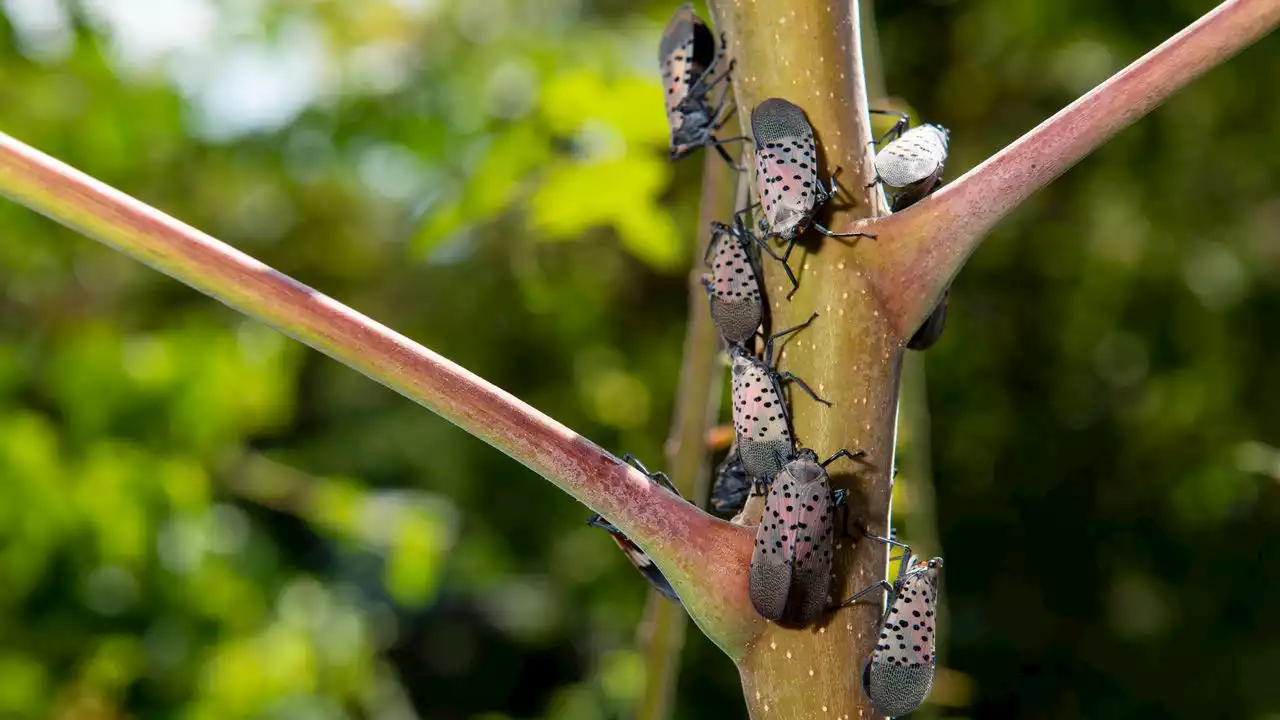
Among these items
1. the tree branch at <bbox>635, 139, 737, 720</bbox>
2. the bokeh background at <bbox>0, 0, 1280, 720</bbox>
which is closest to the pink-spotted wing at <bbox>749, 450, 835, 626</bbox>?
the tree branch at <bbox>635, 139, 737, 720</bbox>

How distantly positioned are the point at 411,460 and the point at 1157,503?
200 centimetres

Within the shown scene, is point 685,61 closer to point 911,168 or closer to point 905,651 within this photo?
point 911,168

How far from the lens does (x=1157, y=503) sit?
2693mm

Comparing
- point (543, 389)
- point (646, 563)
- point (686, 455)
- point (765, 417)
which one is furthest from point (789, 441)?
point (543, 389)

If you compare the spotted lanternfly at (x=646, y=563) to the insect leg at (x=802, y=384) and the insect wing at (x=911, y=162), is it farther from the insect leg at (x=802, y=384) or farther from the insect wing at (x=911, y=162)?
the insect wing at (x=911, y=162)

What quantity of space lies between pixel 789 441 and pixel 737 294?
74 millimetres

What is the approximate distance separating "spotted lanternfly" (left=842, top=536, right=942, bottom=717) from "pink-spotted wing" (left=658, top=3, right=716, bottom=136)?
1.00 feet

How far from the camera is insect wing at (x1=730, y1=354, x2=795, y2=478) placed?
1.58 ft

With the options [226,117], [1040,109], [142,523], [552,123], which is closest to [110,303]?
[226,117]

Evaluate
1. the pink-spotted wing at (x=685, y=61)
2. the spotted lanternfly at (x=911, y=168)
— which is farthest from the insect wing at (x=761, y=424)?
the pink-spotted wing at (x=685, y=61)

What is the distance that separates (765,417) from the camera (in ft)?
1.61

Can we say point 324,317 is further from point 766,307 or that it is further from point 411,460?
point 411,460

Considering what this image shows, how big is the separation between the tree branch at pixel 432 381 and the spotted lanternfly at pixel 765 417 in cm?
5

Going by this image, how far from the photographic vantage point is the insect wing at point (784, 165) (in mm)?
454
